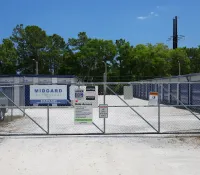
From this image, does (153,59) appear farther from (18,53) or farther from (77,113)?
(77,113)

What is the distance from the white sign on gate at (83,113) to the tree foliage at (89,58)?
183 ft

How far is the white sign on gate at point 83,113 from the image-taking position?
1142cm

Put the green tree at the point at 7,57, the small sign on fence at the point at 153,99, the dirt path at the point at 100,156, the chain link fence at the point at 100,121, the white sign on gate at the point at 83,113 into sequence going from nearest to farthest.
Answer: the dirt path at the point at 100,156
the white sign on gate at the point at 83,113
the chain link fence at the point at 100,121
the small sign on fence at the point at 153,99
the green tree at the point at 7,57

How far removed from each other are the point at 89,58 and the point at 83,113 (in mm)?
59995

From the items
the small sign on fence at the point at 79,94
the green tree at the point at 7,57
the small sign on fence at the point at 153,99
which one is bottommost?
the small sign on fence at the point at 153,99

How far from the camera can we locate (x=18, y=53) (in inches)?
2901

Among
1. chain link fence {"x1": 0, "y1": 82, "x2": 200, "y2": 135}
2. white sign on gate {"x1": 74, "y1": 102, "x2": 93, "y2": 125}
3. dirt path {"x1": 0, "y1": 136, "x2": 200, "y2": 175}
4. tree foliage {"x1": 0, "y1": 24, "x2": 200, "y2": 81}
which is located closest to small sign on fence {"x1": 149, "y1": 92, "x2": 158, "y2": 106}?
chain link fence {"x1": 0, "y1": 82, "x2": 200, "y2": 135}

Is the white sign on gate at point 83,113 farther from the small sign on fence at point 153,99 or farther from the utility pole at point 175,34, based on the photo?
the utility pole at point 175,34

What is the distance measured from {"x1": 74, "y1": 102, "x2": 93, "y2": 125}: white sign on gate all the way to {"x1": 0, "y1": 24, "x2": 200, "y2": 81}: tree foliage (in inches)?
2201

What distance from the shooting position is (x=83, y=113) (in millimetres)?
11445

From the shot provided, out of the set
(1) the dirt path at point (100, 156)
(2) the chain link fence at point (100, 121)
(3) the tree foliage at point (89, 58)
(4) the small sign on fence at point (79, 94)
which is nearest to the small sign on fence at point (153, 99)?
(2) the chain link fence at point (100, 121)

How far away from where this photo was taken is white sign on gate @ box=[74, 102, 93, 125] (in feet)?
37.5

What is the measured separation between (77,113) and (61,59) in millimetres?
64459

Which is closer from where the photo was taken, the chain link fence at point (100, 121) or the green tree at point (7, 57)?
the chain link fence at point (100, 121)
